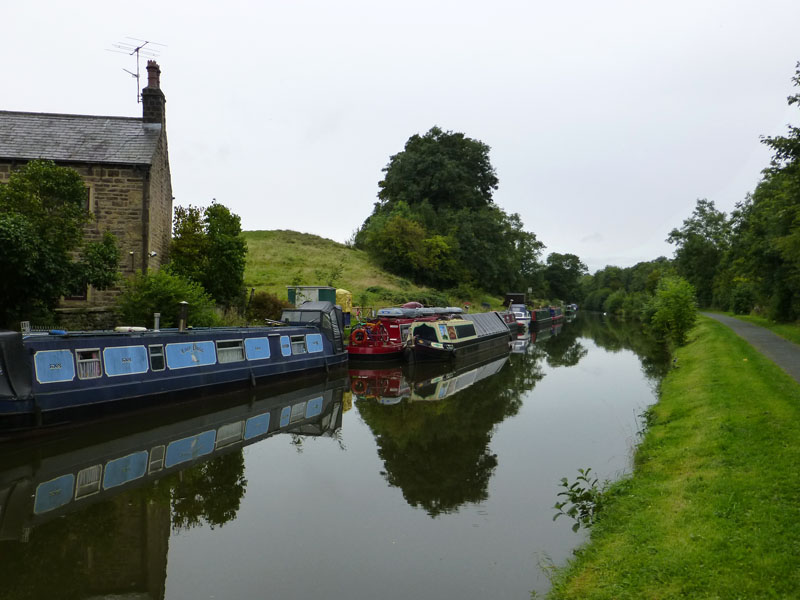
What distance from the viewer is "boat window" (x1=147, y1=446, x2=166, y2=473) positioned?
9.18 m

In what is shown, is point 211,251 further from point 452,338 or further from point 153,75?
point 452,338

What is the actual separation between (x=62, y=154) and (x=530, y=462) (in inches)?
683

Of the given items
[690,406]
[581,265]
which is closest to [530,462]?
[690,406]

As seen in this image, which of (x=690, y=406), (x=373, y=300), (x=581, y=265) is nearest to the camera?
(x=690, y=406)

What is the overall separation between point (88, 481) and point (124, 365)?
379 centimetres

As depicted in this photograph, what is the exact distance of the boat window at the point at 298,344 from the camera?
57.4 ft

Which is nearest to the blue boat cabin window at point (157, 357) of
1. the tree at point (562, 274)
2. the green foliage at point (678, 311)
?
the green foliage at point (678, 311)

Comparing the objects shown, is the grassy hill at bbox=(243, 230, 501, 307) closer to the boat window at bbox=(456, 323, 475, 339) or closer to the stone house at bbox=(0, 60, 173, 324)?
the boat window at bbox=(456, 323, 475, 339)

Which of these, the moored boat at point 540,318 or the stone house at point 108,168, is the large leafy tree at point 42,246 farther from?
the moored boat at point 540,318

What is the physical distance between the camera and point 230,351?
15.0 metres

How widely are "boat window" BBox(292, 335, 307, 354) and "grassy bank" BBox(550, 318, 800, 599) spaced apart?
413 inches

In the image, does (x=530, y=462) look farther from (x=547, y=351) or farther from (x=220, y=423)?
(x=547, y=351)

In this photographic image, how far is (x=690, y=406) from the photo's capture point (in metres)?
11.1

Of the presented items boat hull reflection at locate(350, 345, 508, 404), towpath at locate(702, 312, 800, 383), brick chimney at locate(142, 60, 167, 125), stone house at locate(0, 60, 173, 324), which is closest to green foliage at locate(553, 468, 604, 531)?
towpath at locate(702, 312, 800, 383)
